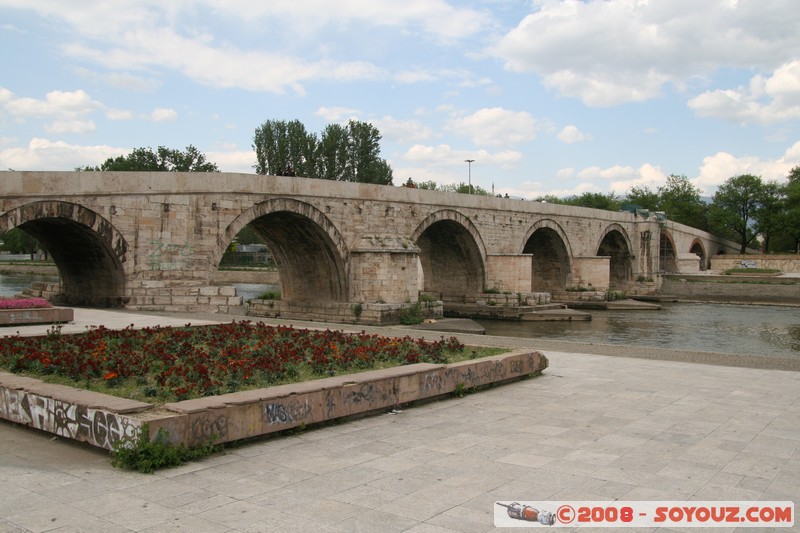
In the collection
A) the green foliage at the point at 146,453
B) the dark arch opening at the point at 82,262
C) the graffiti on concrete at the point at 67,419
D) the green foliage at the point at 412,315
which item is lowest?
the green foliage at the point at 412,315

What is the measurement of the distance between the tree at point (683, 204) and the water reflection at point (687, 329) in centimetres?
3136

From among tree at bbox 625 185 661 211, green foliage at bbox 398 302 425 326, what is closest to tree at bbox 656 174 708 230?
tree at bbox 625 185 661 211

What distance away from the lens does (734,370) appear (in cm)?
865

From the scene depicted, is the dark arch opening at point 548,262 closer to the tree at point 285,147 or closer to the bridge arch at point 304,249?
the bridge arch at point 304,249

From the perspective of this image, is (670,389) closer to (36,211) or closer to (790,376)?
A: (790,376)

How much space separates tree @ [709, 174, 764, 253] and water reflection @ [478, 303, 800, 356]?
27.5 m

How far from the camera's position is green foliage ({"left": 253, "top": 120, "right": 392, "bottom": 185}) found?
1861 inches

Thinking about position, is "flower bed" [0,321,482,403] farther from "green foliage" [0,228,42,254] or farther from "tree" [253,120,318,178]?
"green foliage" [0,228,42,254]

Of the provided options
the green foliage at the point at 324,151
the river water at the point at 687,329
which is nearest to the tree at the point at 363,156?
the green foliage at the point at 324,151

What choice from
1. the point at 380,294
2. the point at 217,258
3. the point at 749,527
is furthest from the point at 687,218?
the point at 749,527

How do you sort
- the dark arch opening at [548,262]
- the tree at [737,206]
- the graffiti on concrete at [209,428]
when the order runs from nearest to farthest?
the graffiti on concrete at [209,428] < the dark arch opening at [548,262] < the tree at [737,206]

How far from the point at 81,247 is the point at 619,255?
93.8ft

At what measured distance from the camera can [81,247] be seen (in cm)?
1480

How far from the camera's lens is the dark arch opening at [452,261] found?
2414 cm
